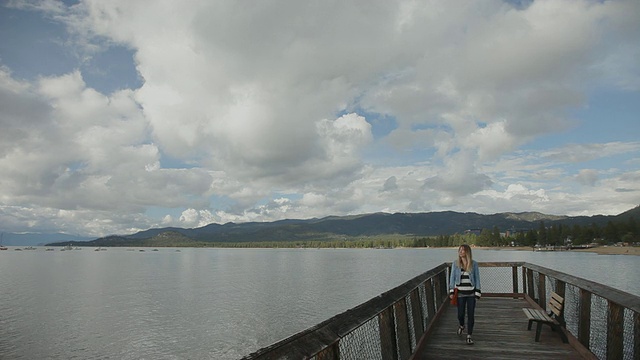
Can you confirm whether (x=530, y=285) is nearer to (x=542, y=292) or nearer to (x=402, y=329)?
(x=542, y=292)

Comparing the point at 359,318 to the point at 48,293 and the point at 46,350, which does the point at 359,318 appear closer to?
the point at 46,350

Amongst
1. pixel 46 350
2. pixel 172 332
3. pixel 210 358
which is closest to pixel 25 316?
pixel 46 350

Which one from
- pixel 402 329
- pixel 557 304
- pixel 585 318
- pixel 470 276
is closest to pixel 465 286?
pixel 470 276

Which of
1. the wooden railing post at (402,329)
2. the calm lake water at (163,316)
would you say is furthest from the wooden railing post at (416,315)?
the calm lake water at (163,316)

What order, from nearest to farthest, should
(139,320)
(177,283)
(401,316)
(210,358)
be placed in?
1. (401,316)
2. (210,358)
3. (139,320)
4. (177,283)

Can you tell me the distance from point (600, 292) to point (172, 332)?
27.7m

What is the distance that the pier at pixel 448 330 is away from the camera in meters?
3.45

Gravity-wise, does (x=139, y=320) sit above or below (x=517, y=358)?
below

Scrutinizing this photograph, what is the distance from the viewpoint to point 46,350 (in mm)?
24734

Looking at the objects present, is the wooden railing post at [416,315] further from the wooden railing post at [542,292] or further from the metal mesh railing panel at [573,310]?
the wooden railing post at [542,292]

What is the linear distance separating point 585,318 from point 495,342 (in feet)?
6.86

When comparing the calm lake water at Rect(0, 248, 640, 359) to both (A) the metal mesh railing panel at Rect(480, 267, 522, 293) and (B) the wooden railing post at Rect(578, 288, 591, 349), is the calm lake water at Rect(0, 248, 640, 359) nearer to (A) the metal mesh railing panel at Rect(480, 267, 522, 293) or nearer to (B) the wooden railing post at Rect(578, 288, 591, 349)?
(A) the metal mesh railing panel at Rect(480, 267, 522, 293)

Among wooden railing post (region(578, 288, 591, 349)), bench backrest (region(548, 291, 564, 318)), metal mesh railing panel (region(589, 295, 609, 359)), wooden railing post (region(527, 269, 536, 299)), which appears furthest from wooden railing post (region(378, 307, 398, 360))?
metal mesh railing panel (region(589, 295, 609, 359))

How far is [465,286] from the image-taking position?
935 centimetres
